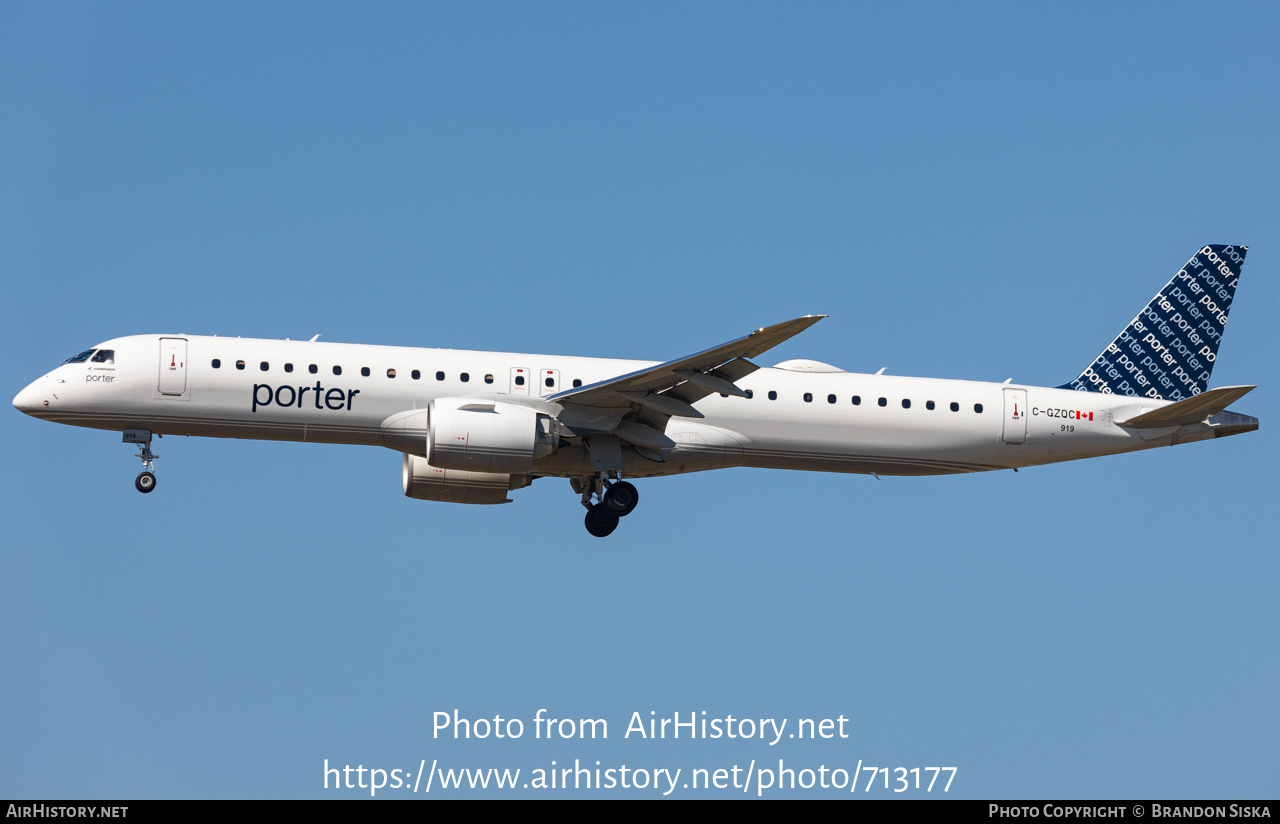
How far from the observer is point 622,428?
1369 inches

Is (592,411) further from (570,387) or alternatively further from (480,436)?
(480,436)

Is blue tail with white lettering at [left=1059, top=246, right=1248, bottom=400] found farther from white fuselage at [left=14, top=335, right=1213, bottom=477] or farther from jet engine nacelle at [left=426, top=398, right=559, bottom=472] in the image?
jet engine nacelle at [left=426, top=398, right=559, bottom=472]

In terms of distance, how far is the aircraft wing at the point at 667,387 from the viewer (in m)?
31.9

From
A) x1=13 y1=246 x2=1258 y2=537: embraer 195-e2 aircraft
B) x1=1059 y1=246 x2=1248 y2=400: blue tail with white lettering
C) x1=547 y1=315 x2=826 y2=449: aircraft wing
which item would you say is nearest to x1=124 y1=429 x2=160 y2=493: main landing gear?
x1=13 y1=246 x2=1258 y2=537: embraer 195-e2 aircraft

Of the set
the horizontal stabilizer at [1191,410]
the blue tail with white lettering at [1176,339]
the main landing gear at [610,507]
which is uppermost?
the blue tail with white lettering at [1176,339]

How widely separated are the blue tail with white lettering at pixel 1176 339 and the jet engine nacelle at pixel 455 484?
14688 mm

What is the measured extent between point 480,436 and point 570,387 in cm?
306

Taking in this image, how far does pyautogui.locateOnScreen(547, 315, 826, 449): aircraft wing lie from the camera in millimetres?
31859

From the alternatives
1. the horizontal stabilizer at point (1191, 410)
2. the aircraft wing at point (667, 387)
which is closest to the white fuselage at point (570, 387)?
the horizontal stabilizer at point (1191, 410)

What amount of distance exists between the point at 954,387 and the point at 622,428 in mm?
8724

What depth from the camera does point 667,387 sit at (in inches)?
1328

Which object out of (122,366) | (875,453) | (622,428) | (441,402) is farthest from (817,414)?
(122,366)

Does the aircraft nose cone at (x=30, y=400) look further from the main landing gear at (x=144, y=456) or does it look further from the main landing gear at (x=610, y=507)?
the main landing gear at (x=610, y=507)

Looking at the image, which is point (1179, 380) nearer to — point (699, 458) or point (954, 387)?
point (954, 387)
